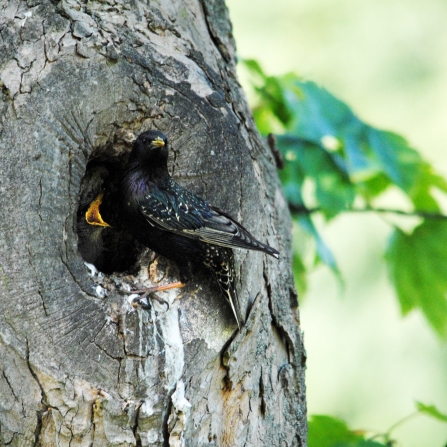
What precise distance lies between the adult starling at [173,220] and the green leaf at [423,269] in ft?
4.20

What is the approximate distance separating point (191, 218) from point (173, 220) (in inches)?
3.7

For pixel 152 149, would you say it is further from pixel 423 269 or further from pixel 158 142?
pixel 423 269

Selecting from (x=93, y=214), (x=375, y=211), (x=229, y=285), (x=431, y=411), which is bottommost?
(x=431, y=411)

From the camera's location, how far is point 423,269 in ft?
12.1

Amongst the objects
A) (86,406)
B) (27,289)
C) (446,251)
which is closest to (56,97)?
(27,289)

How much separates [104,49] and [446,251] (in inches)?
87.3

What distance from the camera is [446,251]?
372 centimetres

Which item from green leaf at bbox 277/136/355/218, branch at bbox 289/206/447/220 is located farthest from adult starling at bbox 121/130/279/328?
branch at bbox 289/206/447/220

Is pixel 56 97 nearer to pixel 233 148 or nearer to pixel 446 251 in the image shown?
pixel 233 148

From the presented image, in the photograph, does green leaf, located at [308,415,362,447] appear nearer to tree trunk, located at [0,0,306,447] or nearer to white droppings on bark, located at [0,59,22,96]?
tree trunk, located at [0,0,306,447]

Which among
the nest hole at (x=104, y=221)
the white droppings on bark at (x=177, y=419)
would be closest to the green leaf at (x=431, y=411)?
Result: the white droppings on bark at (x=177, y=419)

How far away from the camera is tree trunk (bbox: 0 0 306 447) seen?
239 cm

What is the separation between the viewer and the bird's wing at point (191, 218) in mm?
2713

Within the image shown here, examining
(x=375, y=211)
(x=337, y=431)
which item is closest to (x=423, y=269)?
(x=375, y=211)
